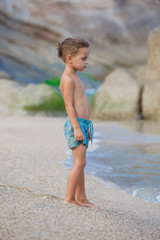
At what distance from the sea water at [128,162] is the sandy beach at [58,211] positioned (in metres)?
0.28

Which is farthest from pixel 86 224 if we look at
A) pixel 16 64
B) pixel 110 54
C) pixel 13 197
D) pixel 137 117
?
pixel 16 64

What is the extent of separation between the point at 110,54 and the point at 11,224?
12946 millimetres

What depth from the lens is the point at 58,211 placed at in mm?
2197

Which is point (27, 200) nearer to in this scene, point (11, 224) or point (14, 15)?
point (11, 224)

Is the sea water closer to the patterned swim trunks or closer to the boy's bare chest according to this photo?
the patterned swim trunks

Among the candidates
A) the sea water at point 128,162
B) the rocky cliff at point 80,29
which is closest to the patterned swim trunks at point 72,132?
the sea water at point 128,162

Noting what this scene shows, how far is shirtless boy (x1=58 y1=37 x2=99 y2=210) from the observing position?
266cm

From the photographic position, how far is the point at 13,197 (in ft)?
7.80

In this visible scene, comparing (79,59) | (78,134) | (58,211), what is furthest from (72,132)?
(58,211)

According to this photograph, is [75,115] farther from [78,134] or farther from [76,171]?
[76,171]

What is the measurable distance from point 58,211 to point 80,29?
470 inches

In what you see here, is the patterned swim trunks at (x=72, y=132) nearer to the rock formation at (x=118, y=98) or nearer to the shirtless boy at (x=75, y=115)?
the shirtless boy at (x=75, y=115)

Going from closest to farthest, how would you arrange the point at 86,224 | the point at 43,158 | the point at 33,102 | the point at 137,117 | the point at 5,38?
the point at 86,224 → the point at 43,158 → the point at 137,117 → the point at 33,102 → the point at 5,38

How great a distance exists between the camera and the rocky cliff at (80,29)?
12.5 metres
